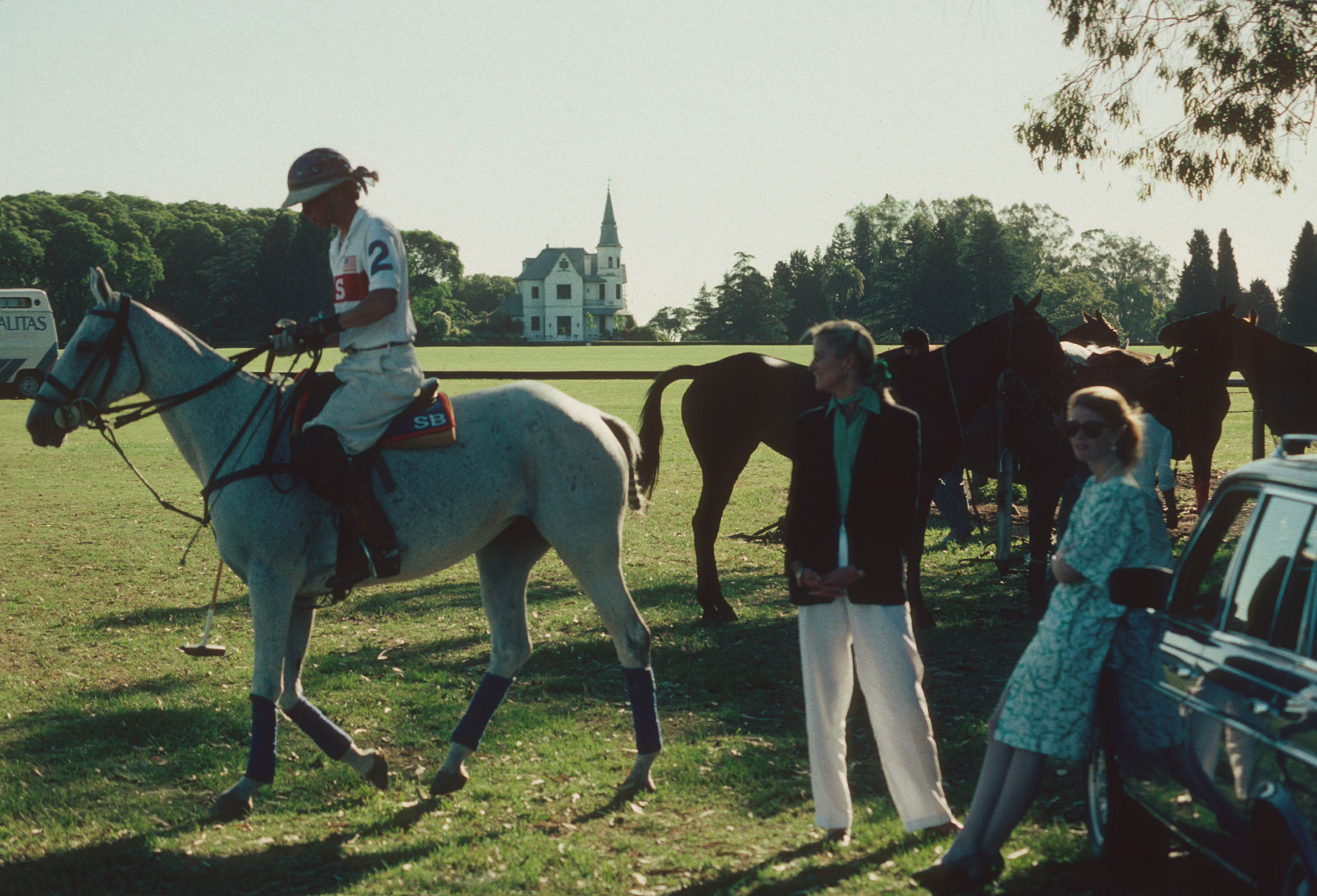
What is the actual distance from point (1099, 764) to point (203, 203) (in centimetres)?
13482

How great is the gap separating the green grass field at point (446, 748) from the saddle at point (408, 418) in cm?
177

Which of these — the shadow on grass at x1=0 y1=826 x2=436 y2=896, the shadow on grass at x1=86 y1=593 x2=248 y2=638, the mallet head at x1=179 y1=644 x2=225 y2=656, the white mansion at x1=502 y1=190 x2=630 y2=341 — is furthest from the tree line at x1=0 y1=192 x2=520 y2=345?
the shadow on grass at x1=0 y1=826 x2=436 y2=896

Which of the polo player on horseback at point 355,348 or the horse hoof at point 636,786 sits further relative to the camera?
the horse hoof at point 636,786

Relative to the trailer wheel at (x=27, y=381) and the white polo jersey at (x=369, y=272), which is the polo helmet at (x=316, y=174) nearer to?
the white polo jersey at (x=369, y=272)

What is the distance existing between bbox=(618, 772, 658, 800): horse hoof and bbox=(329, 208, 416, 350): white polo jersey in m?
2.47

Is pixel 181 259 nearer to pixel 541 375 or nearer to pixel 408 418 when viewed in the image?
pixel 541 375

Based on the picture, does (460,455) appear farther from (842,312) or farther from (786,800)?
(842,312)

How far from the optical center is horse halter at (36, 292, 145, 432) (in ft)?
17.4

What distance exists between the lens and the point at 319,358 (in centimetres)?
549

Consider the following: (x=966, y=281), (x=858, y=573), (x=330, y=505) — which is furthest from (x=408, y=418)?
(x=966, y=281)

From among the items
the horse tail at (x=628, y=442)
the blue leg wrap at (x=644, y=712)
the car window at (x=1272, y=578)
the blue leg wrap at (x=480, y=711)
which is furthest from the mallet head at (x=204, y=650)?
the car window at (x=1272, y=578)

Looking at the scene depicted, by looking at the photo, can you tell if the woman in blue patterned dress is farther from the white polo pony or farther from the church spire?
the church spire

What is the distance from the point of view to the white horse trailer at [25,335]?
4075 centimetres

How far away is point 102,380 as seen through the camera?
539 centimetres
